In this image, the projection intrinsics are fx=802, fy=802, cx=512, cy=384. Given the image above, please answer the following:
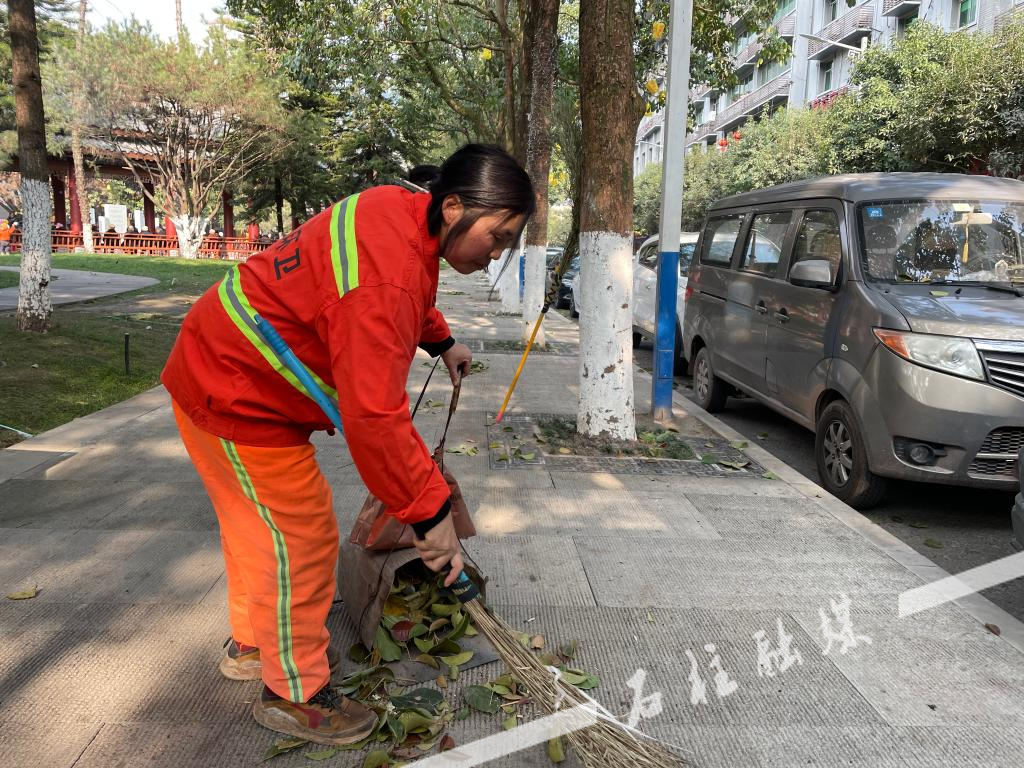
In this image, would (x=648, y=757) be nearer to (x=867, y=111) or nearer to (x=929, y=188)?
(x=929, y=188)

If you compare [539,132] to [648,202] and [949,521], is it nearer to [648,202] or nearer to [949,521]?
[949,521]

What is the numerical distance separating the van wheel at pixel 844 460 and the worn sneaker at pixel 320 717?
356cm

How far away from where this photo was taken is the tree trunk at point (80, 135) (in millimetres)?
27438

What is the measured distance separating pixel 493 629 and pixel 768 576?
1.71 meters

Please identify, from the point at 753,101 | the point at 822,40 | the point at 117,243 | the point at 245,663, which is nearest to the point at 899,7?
the point at 822,40

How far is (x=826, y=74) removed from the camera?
3684 centimetres

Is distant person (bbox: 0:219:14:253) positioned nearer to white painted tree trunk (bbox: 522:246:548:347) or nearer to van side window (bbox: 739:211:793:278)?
white painted tree trunk (bbox: 522:246:548:347)

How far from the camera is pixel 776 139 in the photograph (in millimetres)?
29281

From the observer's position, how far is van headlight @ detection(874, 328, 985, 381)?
4.36m

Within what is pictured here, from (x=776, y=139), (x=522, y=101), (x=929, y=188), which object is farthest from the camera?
(x=776, y=139)

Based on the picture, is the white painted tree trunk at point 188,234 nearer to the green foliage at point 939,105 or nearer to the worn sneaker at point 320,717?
the green foliage at point 939,105

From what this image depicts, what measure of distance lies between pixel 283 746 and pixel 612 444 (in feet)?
12.4

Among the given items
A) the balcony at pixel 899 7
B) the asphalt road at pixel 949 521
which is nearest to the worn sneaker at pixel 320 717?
the asphalt road at pixel 949 521

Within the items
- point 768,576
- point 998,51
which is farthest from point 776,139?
point 768,576
